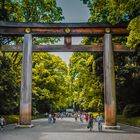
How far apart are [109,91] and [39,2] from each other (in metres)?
10.1

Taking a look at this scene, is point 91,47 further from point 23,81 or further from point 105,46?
point 23,81

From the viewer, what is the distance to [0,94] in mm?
35906

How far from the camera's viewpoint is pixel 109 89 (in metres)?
28.9

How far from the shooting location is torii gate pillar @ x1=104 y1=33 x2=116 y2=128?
2858 centimetres

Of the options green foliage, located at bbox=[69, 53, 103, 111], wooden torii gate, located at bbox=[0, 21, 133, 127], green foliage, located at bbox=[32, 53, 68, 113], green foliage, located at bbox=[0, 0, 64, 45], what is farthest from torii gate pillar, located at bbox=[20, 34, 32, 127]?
green foliage, located at bbox=[32, 53, 68, 113]

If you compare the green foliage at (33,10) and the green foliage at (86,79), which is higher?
the green foliage at (33,10)

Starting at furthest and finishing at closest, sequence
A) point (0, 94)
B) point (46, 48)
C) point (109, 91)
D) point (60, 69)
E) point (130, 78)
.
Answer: point (60, 69), point (130, 78), point (0, 94), point (46, 48), point (109, 91)

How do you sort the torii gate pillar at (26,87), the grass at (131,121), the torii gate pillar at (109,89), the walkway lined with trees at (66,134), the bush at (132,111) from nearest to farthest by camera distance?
the walkway lined with trees at (66,134)
the torii gate pillar at (109,89)
the torii gate pillar at (26,87)
the grass at (131,121)
the bush at (132,111)

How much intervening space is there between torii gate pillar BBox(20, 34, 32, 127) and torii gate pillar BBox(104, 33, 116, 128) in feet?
22.0

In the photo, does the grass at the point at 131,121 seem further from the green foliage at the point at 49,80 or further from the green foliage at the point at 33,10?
the green foliage at the point at 49,80

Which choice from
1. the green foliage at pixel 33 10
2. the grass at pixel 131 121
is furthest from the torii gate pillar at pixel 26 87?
the grass at pixel 131 121

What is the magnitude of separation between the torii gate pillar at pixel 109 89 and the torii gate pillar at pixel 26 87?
6718mm

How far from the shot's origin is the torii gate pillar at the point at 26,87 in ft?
94.7

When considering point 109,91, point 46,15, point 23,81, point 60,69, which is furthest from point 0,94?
point 60,69
